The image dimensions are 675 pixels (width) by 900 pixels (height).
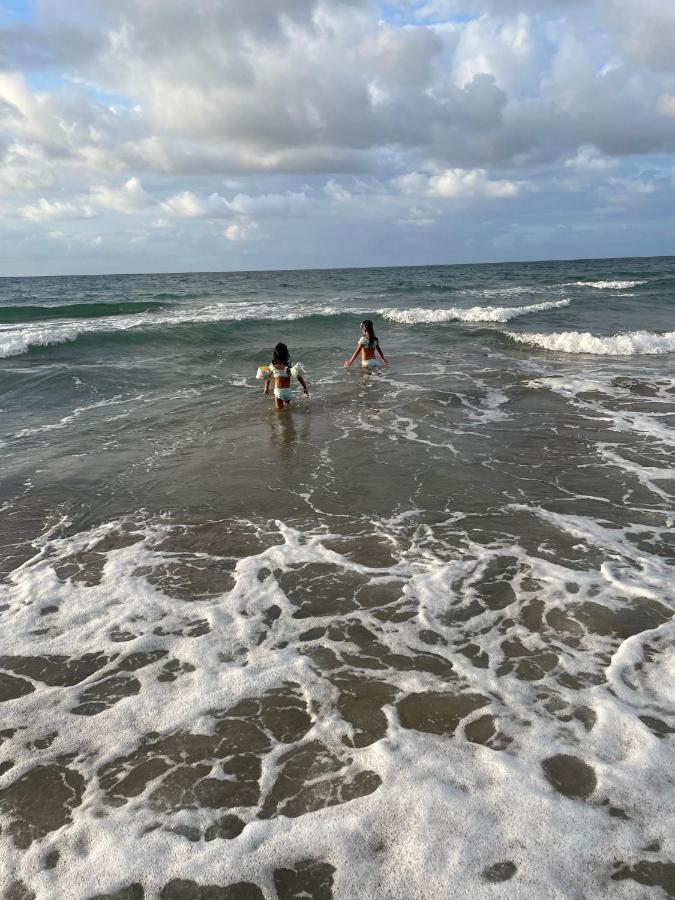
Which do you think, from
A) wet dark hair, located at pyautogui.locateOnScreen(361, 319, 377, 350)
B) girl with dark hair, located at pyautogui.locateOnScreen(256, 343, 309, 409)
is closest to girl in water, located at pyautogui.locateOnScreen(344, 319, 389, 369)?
wet dark hair, located at pyautogui.locateOnScreen(361, 319, 377, 350)

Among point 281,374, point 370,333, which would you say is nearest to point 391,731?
point 281,374

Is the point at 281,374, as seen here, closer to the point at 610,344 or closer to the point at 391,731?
the point at 391,731

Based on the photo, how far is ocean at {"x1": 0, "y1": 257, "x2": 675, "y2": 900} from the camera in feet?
9.02

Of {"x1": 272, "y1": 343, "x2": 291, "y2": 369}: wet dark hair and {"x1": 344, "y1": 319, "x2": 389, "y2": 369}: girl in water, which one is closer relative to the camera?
{"x1": 272, "y1": 343, "x2": 291, "y2": 369}: wet dark hair

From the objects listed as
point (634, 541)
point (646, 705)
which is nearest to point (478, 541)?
point (634, 541)

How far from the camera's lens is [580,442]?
905 centimetres

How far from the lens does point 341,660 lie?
4105mm

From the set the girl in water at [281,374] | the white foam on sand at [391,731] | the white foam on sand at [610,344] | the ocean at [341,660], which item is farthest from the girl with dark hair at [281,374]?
the white foam on sand at [610,344]

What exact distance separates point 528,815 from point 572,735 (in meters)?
0.67

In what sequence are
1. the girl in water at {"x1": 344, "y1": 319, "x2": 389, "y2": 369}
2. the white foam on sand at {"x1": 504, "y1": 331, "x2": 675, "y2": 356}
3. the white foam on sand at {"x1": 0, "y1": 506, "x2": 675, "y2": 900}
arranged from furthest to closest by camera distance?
the white foam on sand at {"x1": 504, "y1": 331, "x2": 675, "y2": 356}
the girl in water at {"x1": 344, "y1": 319, "x2": 389, "y2": 369}
the white foam on sand at {"x1": 0, "y1": 506, "x2": 675, "y2": 900}

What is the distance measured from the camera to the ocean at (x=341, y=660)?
275 cm

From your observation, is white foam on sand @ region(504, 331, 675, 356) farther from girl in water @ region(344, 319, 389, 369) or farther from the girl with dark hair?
the girl with dark hair

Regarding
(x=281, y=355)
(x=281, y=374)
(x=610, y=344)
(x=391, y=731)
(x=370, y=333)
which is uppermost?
(x=370, y=333)

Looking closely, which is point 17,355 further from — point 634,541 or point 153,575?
point 634,541
